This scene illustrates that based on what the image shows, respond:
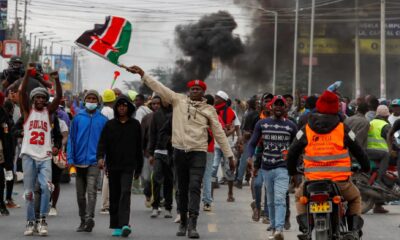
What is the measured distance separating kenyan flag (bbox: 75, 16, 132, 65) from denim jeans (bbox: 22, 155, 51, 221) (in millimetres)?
1746

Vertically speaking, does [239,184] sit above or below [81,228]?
above

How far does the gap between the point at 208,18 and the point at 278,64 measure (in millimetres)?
7038

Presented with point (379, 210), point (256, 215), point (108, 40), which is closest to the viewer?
point (108, 40)

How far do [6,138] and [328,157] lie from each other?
6040 millimetres

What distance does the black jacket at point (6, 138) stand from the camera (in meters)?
15.4

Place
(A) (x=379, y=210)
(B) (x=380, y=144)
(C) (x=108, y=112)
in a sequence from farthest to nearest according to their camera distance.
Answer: (C) (x=108, y=112), (A) (x=379, y=210), (B) (x=380, y=144)

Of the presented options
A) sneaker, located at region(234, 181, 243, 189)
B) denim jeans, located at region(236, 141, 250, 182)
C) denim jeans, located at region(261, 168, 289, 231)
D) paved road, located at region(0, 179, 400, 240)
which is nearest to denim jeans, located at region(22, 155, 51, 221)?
paved road, located at region(0, 179, 400, 240)

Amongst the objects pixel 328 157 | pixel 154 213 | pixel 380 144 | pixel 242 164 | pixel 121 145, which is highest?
pixel 380 144

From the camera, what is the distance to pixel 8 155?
15719 millimetres

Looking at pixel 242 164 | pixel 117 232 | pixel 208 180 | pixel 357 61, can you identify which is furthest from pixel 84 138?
pixel 357 61

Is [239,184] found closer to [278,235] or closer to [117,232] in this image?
[117,232]

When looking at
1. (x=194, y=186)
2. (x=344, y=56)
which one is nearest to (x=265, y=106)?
(x=194, y=186)

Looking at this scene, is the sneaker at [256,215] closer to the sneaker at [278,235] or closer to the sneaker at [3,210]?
the sneaker at [278,235]

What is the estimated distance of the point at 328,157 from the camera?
10750 millimetres
